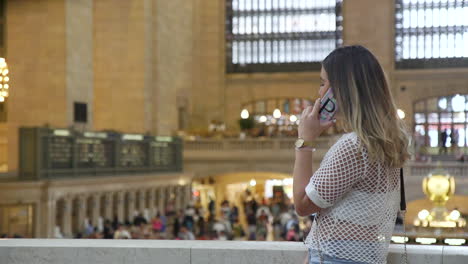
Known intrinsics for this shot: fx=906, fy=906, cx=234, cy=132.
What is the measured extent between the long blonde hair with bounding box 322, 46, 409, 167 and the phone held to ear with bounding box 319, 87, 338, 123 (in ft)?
0.08

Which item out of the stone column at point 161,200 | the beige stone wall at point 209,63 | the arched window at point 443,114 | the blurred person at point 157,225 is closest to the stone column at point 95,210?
the blurred person at point 157,225

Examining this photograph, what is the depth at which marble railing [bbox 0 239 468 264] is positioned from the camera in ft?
16.4

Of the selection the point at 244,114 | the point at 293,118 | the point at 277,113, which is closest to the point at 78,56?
the point at 244,114

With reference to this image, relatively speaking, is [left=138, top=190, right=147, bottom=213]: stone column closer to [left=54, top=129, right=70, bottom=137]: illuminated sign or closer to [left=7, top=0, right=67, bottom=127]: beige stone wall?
[left=7, top=0, right=67, bottom=127]: beige stone wall

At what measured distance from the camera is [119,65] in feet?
124

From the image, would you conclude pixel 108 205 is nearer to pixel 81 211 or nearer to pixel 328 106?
pixel 81 211

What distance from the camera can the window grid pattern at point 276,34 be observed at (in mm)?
47969

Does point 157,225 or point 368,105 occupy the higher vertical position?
point 368,105

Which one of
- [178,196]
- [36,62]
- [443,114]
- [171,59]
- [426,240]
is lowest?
[178,196]

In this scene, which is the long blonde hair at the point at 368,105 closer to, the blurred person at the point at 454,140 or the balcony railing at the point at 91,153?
the balcony railing at the point at 91,153

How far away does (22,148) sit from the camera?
23.1 meters

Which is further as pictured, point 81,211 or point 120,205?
point 120,205

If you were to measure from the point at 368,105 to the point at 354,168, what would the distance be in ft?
0.78

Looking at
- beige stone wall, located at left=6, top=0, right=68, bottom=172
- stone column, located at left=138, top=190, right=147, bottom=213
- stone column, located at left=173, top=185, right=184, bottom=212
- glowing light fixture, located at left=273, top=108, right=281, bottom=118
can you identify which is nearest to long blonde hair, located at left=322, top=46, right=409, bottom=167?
stone column, located at left=138, top=190, right=147, bottom=213
